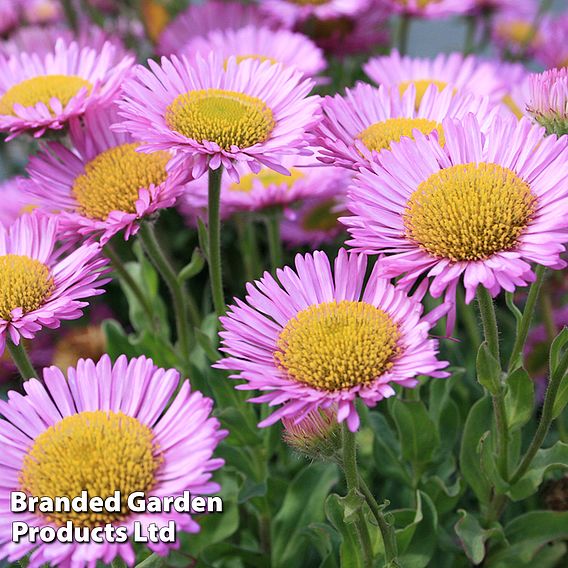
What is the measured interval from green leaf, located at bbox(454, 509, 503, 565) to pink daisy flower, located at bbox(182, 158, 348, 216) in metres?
0.43

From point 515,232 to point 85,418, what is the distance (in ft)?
1.15

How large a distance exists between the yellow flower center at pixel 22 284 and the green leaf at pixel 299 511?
1.08 ft

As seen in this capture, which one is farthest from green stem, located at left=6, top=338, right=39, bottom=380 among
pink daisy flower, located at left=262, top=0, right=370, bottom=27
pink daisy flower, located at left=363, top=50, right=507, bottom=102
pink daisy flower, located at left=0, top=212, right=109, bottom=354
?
pink daisy flower, located at left=262, top=0, right=370, bottom=27

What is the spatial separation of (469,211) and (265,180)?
1.61 ft

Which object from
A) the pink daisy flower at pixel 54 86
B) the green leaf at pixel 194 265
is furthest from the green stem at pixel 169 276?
the pink daisy flower at pixel 54 86

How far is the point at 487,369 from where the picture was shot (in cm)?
66

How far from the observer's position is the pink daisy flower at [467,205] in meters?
0.62

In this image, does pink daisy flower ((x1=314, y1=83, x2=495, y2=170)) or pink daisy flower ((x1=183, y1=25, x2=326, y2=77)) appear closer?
pink daisy flower ((x1=314, y1=83, x2=495, y2=170))

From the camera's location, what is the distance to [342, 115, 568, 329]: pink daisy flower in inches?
24.6

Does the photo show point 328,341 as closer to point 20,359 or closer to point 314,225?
point 20,359

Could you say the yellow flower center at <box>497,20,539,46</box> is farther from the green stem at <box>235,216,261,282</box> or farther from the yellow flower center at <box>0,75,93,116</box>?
the yellow flower center at <box>0,75,93,116</box>

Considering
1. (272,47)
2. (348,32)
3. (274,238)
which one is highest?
(348,32)

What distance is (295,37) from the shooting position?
1.23 m

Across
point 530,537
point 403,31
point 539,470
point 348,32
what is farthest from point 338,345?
point 348,32
